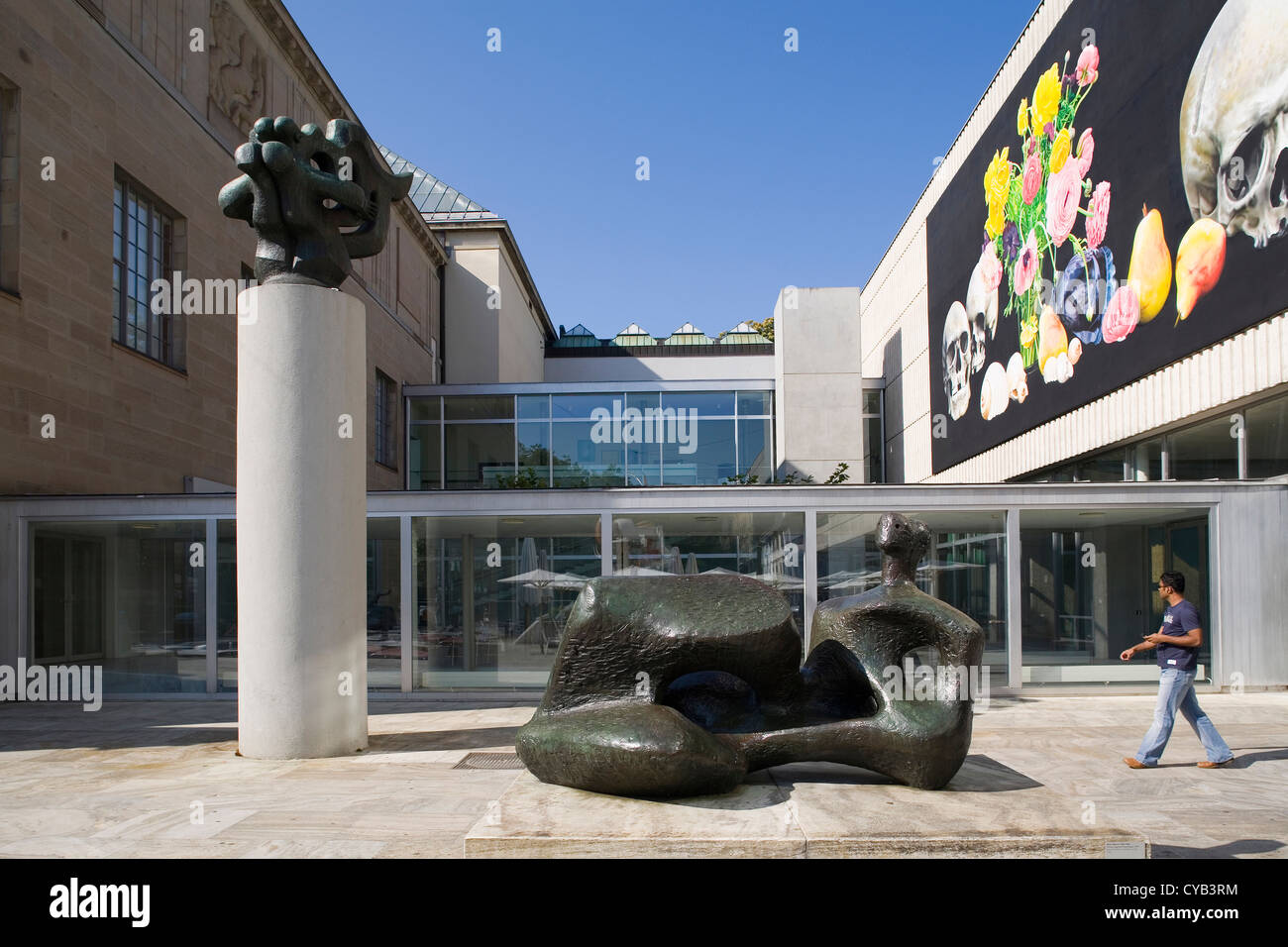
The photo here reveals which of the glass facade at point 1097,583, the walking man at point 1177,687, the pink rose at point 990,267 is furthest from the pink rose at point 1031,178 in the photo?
the walking man at point 1177,687

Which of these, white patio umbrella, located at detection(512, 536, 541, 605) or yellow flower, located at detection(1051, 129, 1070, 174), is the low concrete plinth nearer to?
white patio umbrella, located at detection(512, 536, 541, 605)

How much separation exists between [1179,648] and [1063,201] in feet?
46.9

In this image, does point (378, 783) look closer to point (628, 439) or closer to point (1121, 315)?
point (1121, 315)

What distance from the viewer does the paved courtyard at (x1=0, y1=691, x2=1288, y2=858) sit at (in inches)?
253

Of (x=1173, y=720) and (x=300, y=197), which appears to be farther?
(x=300, y=197)

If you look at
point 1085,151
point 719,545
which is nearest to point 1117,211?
point 1085,151

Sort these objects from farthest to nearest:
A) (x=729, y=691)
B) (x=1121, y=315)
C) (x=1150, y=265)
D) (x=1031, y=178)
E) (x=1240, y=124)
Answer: (x=1031, y=178) → (x=1121, y=315) → (x=1150, y=265) → (x=1240, y=124) → (x=729, y=691)

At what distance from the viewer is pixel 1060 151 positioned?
66.9ft

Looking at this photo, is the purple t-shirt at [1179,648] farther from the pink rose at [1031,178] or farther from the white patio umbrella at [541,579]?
the pink rose at [1031,178]

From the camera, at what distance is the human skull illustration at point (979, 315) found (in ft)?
80.5

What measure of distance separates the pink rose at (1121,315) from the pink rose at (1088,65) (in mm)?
4578

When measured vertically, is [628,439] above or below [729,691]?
above

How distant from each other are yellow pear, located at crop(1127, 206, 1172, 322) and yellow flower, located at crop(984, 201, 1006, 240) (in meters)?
7.10

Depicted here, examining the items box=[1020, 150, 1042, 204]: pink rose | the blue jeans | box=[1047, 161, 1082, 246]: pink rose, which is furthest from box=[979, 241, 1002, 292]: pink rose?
the blue jeans
